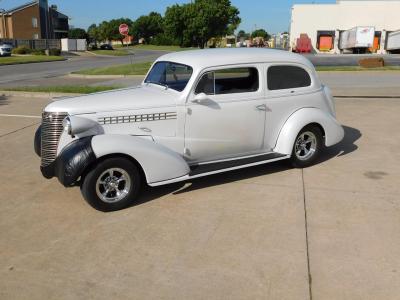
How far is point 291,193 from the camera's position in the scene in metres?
5.30

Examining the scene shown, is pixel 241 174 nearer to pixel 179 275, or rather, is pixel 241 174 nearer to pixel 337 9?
pixel 179 275

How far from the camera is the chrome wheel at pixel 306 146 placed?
20.5 ft

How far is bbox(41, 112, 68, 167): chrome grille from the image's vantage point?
4969 mm

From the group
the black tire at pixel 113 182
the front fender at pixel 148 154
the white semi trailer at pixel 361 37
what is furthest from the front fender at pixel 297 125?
the white semi trailer at pixel 361 37

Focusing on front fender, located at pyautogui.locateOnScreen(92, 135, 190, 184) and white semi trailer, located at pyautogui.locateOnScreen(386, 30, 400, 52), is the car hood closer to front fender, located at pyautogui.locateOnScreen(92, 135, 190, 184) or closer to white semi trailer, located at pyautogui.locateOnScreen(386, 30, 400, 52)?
front fender, located at pyautogui.locateOnScreen(92, 135, 190, 184)

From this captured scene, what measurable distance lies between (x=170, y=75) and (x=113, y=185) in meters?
1.77

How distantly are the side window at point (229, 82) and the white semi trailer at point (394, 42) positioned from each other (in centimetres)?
5148

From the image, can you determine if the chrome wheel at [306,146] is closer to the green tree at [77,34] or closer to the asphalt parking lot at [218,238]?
the asphalt parking lot at [218,238]

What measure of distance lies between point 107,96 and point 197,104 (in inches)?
44.4

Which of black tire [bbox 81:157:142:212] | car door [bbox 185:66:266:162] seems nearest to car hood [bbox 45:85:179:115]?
car door [bbox 185:66:266:162]

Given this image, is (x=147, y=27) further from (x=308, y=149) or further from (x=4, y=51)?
(x=308, y=149)

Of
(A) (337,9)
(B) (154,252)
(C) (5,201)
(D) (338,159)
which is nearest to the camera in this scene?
(B) (154,252)

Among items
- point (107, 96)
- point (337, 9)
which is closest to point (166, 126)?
point (107, 96)

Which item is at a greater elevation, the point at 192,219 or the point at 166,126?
the point at 166,126
